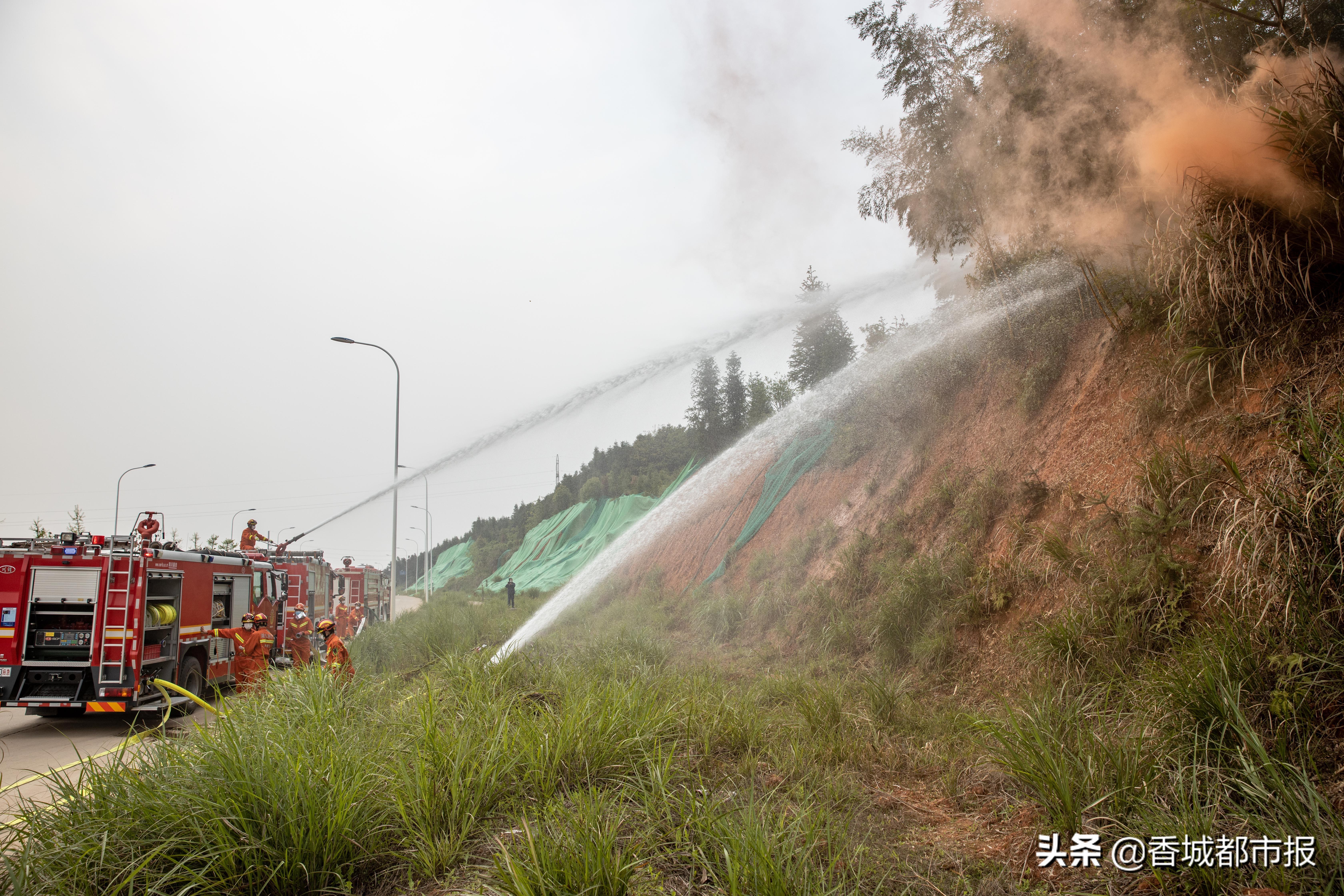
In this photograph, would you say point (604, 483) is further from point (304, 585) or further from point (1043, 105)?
point (1043, 105)

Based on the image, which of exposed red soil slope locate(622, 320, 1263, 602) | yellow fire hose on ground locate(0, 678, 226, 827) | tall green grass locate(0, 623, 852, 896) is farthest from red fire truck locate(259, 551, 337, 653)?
tall green grass locate(0, 623, 852, 896)

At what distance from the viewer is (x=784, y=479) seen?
1839 cm

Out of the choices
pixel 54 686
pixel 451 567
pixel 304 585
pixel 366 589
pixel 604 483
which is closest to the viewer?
pixel 54 686

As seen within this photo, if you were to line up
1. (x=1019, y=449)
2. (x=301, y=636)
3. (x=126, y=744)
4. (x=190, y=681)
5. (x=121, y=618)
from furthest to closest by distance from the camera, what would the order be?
(x=301, y=636) → (x=190, y=681) → (x=121, y=618) → (x=1019, y=449) → (x=126, y=744)

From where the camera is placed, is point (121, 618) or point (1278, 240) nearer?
point (1278, 240)

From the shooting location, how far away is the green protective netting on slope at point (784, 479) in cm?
1761

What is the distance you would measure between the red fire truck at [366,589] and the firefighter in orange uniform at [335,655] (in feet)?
45.0

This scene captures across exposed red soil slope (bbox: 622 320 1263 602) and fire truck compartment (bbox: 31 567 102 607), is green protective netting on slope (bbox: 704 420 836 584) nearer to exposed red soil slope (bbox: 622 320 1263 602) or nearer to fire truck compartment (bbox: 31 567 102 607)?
exposed red soil slope (bbox: 622 320 1263 602)

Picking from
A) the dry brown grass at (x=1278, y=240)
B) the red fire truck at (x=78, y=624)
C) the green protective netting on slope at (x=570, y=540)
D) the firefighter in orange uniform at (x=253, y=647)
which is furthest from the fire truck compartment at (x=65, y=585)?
the green protective netting on slope at (x=570, y=540)

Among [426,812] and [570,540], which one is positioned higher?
[570,540]

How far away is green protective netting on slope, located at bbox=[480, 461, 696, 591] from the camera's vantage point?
32.5m

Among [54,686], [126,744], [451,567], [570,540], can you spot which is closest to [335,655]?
[54,686]

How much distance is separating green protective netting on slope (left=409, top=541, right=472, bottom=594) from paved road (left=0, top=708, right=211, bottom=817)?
48.3 metres

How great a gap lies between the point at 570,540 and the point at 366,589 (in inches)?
578
